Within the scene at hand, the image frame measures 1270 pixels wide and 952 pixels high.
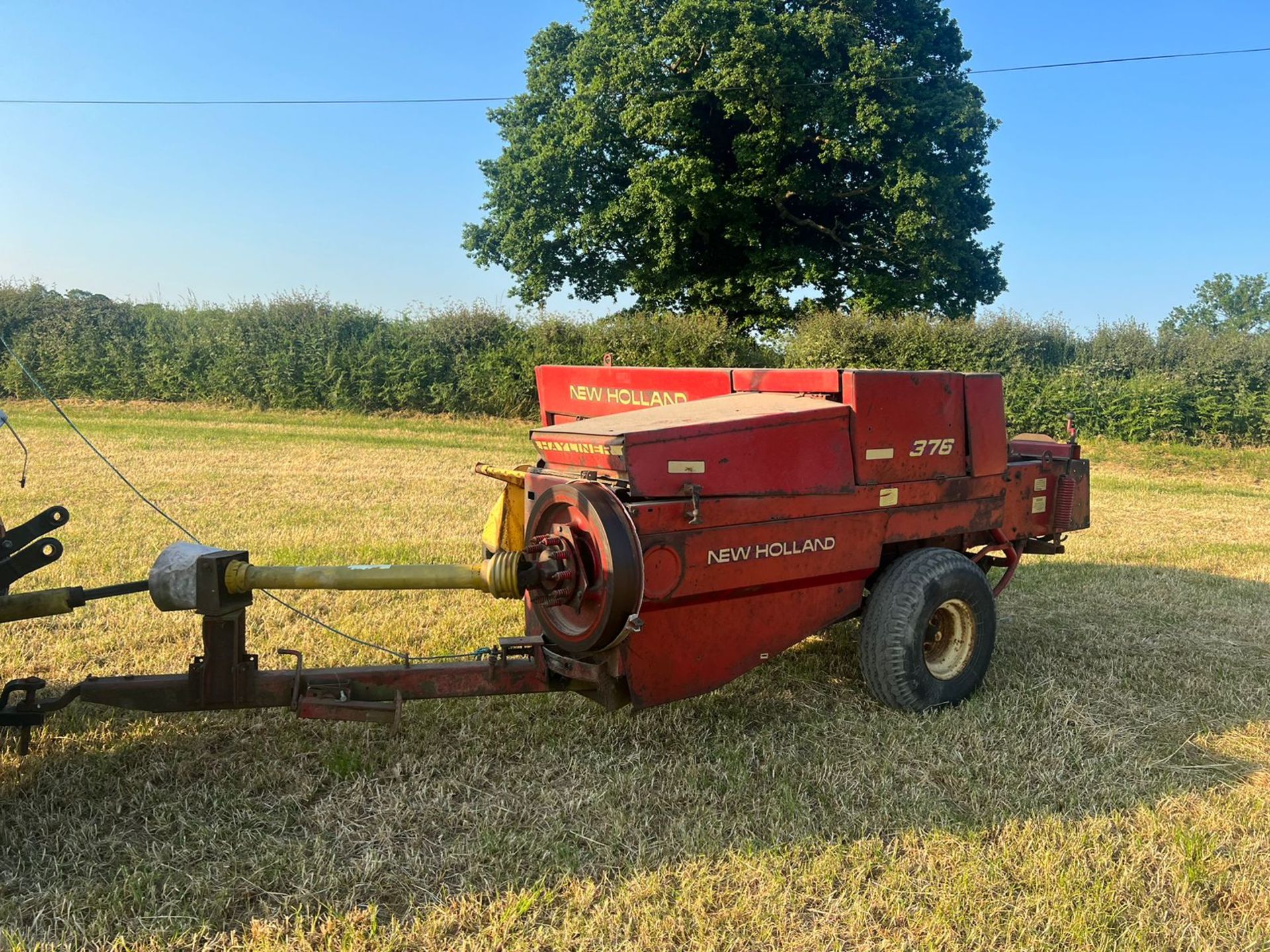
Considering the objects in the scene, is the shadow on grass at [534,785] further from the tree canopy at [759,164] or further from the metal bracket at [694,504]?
the tree canopy at [759,164]

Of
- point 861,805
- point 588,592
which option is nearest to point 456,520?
point 588,592

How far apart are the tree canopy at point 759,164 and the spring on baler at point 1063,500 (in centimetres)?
1587

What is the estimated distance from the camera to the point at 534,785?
3.30 metres

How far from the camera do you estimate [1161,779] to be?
3.46 metres

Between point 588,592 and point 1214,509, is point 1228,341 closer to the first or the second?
point 1214,509

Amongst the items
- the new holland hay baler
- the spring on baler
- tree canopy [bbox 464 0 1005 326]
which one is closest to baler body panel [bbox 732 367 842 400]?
the new holland hay baler

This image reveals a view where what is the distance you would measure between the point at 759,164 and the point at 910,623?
18.2 m

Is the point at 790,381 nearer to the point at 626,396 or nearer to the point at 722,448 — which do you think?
the point at 722,448

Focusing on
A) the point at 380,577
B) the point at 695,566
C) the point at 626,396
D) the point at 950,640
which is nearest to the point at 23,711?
the point at 380,577

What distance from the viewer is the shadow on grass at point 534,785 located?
2.70m

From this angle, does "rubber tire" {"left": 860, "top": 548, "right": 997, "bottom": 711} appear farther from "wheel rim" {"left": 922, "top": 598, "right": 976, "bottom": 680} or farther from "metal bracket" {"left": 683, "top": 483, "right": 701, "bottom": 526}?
"metal bracket" {"left": 683, "top": 483, "right": 701, "bottom": 526}

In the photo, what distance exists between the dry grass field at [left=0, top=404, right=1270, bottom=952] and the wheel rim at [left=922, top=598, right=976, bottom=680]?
214 mm

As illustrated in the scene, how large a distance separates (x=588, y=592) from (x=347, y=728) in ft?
4.18

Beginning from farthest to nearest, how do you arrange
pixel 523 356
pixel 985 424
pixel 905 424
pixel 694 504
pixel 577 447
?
pixel 523 356 < pixel 985 424 < pixel 905 424 < pixel 577 447 < pixel 694 504
